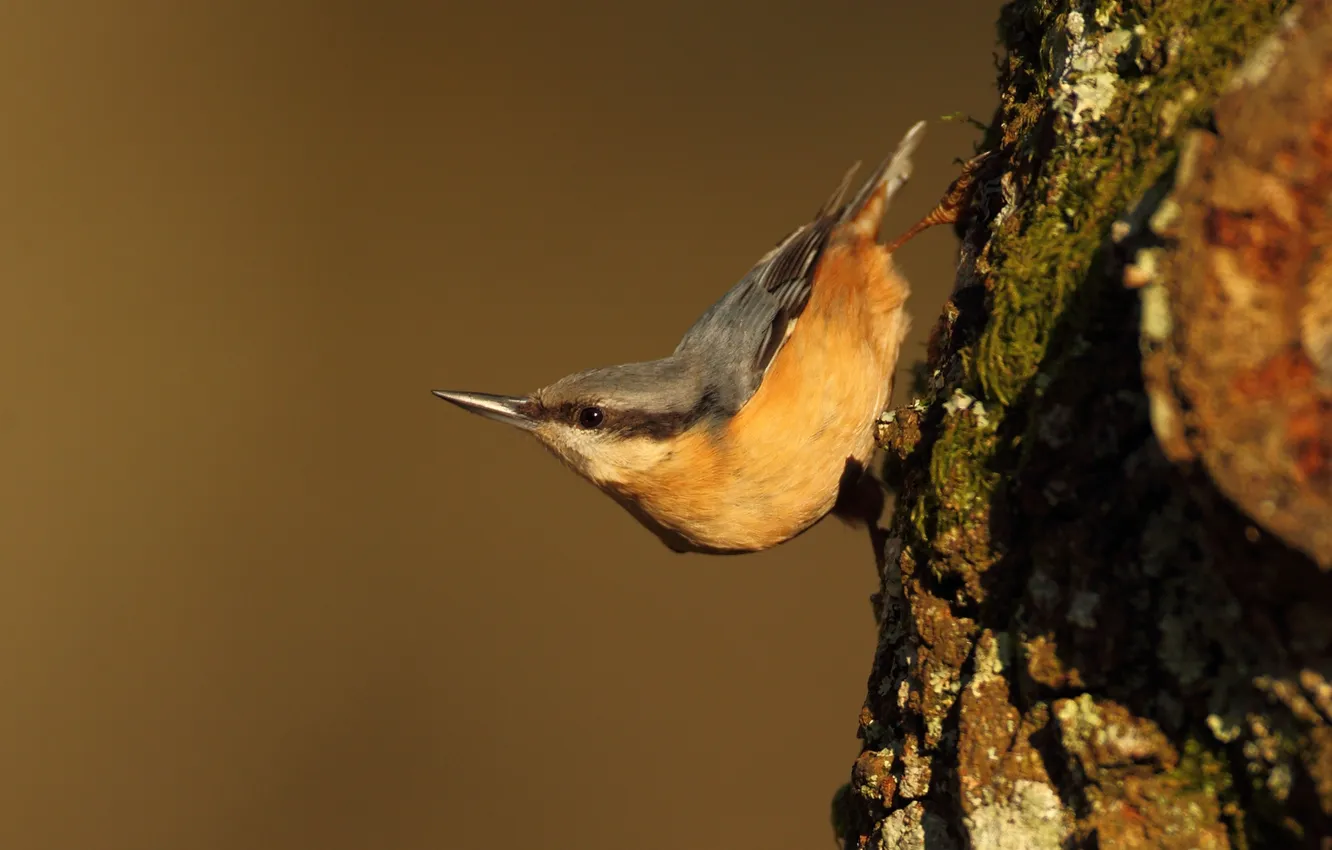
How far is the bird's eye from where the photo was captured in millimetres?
3094

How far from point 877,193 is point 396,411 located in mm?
3891

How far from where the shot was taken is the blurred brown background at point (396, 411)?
18.8 ft

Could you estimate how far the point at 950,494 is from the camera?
180 cm

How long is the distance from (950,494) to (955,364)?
35 cm

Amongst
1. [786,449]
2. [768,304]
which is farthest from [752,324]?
[786,449]

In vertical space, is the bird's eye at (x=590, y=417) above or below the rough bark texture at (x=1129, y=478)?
above

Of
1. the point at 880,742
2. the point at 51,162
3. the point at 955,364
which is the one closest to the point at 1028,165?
the point at 955,364

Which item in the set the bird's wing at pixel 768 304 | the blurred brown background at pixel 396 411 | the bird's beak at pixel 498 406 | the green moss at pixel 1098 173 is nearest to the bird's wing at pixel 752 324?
the bird's wing at pixel 768 304

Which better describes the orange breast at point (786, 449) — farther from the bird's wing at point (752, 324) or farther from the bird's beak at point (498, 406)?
the bird's beak at point (498, 406)

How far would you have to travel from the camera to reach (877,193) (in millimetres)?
3609

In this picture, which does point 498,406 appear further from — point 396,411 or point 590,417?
point 396,411

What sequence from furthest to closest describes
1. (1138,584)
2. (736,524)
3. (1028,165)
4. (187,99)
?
(187,99), (736,524), (1028,165), (1138,584)

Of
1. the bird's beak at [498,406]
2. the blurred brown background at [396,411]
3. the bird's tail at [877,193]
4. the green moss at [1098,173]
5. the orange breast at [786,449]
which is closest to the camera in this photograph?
the green moss at [1098,173]

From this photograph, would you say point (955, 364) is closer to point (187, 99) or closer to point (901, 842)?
point (901, 842)
